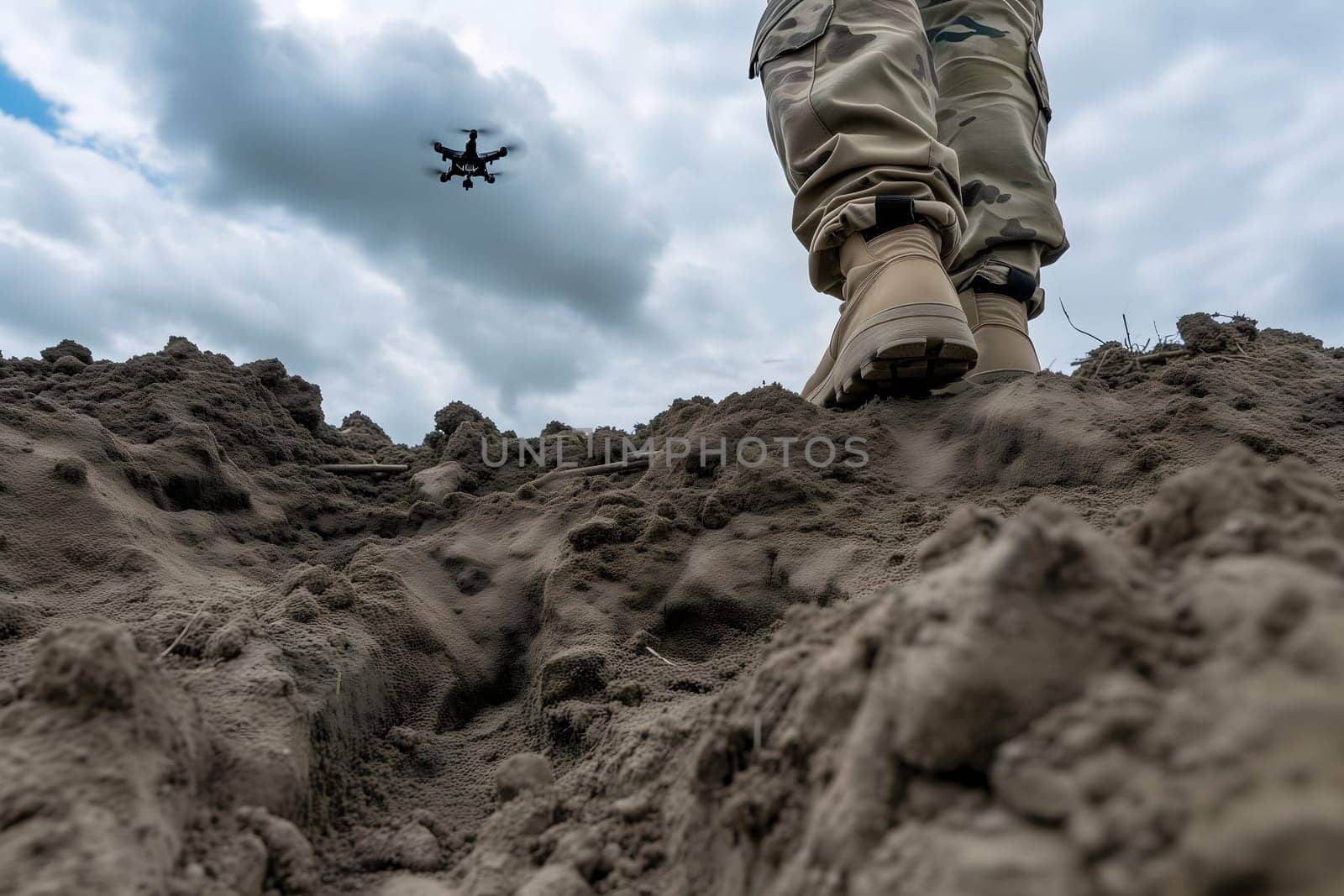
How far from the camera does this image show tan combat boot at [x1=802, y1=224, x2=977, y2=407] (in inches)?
87.6

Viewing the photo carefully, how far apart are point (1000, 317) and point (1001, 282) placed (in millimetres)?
123

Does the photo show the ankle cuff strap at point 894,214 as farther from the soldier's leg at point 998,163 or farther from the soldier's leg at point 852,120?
the soldier's leg at point 998,163

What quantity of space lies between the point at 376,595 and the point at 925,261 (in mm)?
1692

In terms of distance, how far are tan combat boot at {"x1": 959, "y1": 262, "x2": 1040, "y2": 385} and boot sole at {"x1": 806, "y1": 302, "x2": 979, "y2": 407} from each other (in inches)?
17.9

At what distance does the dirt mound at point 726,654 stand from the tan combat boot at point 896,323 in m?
0.13

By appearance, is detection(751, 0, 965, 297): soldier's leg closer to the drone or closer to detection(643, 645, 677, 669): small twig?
detection(643, 645, 677, 669): small twig

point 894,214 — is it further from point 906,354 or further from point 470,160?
point 470,160

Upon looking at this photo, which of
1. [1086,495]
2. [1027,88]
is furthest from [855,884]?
[1027,88]

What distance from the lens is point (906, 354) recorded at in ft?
7.34

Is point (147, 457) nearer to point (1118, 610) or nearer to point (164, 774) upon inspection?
point (164, 774)

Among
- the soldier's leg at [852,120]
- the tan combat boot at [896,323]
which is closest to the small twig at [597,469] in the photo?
the tan combat boot at [896,323]

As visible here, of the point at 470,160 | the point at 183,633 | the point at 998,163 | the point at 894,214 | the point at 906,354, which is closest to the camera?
the point at 183,633
